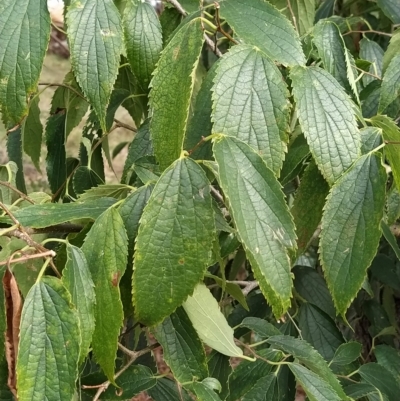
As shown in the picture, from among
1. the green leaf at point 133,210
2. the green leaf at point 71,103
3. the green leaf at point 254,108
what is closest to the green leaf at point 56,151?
the green leaf at point 71,103

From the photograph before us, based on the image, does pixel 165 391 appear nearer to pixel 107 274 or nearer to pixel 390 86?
pixel 107 274

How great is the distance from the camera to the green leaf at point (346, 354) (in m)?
0.95

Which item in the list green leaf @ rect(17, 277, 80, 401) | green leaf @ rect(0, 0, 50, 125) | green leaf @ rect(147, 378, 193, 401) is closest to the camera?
green leaf @ rect(17, 277, 80, 401)

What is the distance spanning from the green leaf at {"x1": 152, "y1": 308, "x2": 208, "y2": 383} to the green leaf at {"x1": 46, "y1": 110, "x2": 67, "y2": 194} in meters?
0.44

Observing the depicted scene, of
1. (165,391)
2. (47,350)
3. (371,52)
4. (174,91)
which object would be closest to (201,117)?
(174,91)

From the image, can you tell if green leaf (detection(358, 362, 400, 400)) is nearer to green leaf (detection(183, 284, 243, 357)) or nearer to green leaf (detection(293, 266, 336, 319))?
green leaf (detection(293, 266, 336, 319))

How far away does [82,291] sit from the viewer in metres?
0.56

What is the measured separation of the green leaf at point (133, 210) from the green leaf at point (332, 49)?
28cm

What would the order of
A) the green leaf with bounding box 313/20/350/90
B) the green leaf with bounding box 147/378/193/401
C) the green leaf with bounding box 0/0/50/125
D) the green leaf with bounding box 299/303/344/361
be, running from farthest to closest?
the green leaf with bounding box 299/303/344/361 → the green leaf with bounding box 147/378/193/401 → the green leaf with bounding box 313/20/350/90 → the green leaf with bounding box 0/0/50/125

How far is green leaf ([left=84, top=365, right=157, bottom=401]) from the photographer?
78 cm

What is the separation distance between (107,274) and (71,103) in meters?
0.51

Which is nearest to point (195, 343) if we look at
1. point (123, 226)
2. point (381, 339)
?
point (123, 226)

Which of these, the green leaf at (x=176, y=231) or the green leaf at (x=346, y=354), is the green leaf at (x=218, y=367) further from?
the green leaf at (x=176, y=231)

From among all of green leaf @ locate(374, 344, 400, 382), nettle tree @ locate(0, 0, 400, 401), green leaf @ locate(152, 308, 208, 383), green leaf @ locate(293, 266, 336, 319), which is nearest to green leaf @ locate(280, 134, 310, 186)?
nettle tree @ locate(0, 0, 400, 401)
